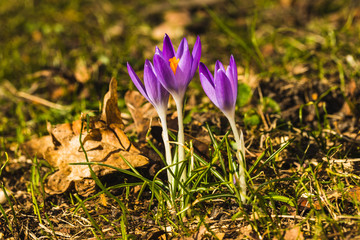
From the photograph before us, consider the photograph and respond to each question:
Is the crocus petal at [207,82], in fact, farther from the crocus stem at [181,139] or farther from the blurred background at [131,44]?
the blurred background at [131,44]

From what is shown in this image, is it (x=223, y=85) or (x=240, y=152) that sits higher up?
(x=223, y=85)

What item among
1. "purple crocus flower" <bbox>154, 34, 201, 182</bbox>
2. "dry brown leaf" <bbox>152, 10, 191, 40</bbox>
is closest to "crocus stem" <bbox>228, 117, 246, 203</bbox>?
"purple crocus flower" <bbox>154, 34, 201, 182</bbox>

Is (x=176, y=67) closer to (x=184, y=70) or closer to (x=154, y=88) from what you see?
(x=184, y=70)

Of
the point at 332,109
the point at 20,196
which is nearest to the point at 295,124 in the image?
the point at 332,109

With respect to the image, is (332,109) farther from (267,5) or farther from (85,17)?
(85,17)

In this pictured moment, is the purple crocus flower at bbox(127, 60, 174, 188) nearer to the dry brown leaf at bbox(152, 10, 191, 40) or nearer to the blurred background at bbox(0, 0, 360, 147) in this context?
the blurred background at bbox(0, 0, 360, 147)

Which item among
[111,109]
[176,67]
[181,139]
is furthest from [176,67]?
[111,109]

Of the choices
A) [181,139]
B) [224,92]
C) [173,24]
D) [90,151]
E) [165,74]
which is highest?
[165,74]
